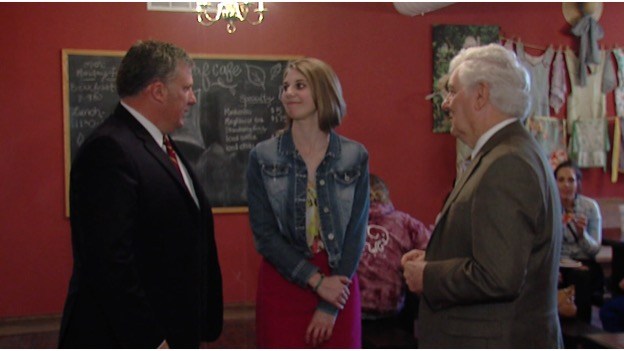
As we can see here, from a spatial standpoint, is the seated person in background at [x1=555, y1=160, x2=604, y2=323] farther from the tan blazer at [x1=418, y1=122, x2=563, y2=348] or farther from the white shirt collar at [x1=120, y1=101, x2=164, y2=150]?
the white shirt collar at [x1=120, y1=101, x2=164, y2=150]

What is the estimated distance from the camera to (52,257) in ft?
14.2

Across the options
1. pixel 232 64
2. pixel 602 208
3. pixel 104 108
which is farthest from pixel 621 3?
pixel 104 108

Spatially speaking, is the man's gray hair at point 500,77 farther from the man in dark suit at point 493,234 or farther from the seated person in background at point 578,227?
the seated person in background at point 578,227

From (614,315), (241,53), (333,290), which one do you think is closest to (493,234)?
(333,290)

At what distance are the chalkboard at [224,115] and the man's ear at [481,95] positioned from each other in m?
3.21

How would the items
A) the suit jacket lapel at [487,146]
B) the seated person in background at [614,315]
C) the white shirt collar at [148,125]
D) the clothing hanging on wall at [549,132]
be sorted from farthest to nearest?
the clothing hanging on wall at [549,132] → the seated person in background at [614,315] → the white shirt collar at [148,125] → the suit jacket lapel at [487,146]

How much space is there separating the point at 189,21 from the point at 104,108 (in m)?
0.85

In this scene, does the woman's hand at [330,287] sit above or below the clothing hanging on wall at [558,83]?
below

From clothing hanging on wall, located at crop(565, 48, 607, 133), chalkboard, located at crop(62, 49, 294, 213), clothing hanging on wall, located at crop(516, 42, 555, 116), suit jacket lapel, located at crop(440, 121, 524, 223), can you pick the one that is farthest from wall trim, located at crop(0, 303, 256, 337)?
clothing hanging on wall, located at crop(565, 48, 607, 133)

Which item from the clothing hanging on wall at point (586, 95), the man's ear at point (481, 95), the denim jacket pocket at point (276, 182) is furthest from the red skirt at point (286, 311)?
the clothing hanging on wall at point (586, 95)

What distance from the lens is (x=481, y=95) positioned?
4.81 feet

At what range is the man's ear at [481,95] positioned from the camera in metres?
1.46

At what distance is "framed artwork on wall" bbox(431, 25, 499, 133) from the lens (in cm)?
498

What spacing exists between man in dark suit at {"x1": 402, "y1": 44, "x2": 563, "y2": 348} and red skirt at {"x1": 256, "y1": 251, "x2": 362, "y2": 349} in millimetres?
512
